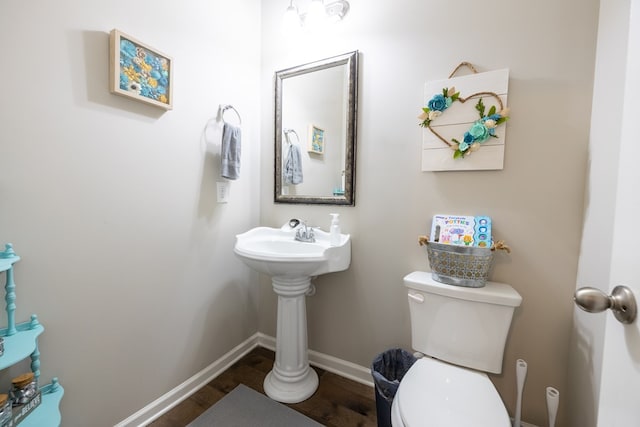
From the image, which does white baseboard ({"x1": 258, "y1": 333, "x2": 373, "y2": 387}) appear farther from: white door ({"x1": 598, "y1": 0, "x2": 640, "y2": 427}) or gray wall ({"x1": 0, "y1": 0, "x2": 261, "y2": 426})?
white door ({"x1": 598, "y1": 0, "x2": 640, "y2": 427})

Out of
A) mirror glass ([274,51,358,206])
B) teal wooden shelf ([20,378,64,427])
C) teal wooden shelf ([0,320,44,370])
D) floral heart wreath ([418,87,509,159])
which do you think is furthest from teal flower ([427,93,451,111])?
teal wooden shelf ([20,378,64,427])

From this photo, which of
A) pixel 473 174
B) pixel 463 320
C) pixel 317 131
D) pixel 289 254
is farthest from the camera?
pixel 317 131

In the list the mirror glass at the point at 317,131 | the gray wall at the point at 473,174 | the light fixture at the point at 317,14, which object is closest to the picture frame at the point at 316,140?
the mirror glass at the point at 317,131

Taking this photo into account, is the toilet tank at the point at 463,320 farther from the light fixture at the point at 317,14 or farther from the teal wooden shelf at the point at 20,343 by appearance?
the light fixture at the point at 317,14

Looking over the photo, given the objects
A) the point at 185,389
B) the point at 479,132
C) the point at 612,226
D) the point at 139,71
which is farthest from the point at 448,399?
the point at 139,71

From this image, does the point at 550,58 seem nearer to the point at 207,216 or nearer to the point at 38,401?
the point at 207,216

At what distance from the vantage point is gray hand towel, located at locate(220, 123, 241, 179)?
1.46m

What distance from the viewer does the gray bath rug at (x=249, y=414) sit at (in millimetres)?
1261

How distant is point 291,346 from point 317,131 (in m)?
1.27

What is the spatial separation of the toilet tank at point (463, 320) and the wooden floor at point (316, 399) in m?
0.51

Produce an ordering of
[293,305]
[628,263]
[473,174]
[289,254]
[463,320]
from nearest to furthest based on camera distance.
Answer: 1. [628,263]
2. [463,320]
3. [473,174]
4. [289,254]
5. [293,305]

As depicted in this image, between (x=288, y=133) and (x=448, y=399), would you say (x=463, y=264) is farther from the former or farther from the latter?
(x=288, y=133)

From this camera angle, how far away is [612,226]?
0.86 m

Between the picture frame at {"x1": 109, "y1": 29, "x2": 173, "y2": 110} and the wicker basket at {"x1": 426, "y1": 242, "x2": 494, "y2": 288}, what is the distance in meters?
1.43
